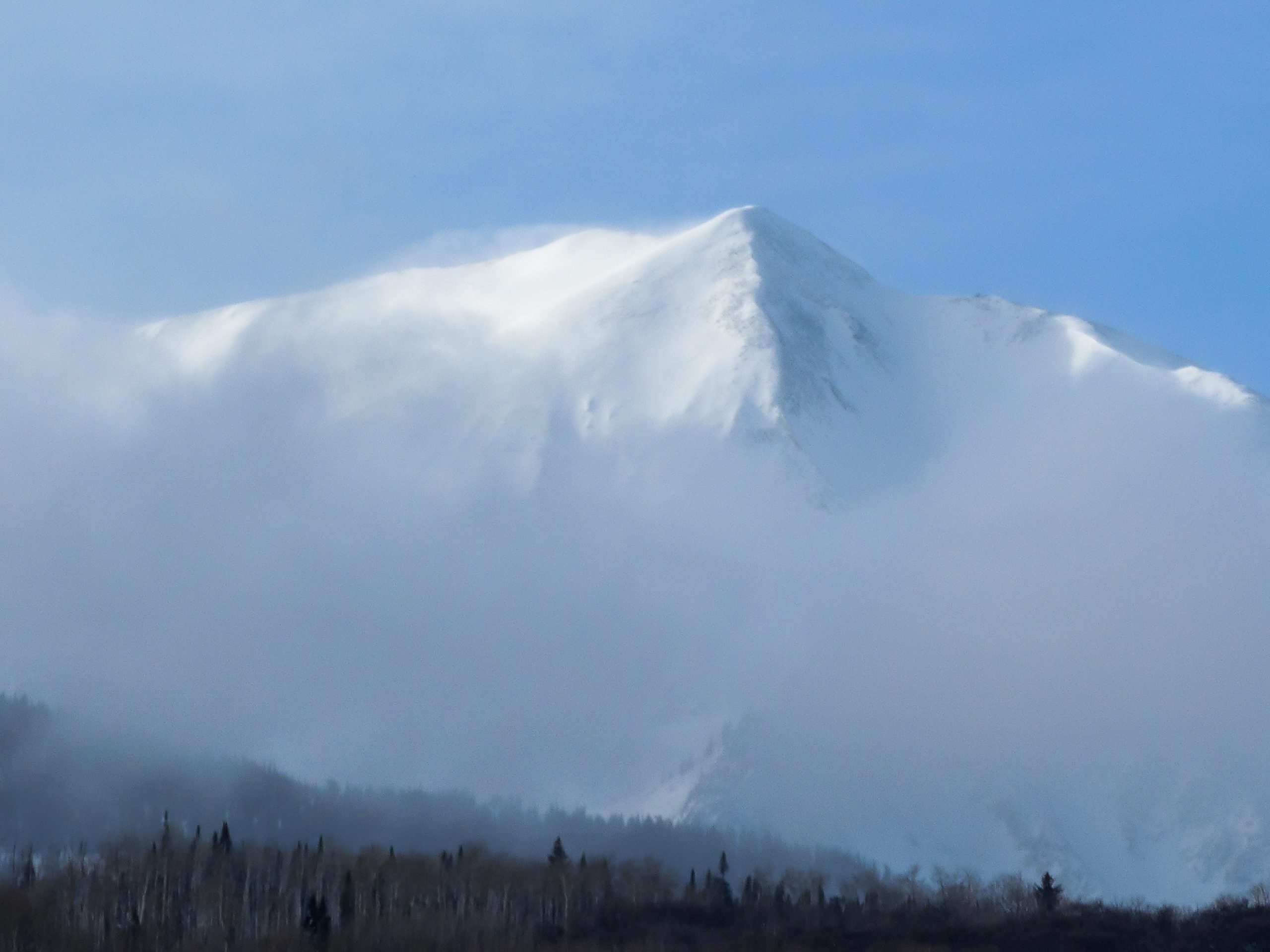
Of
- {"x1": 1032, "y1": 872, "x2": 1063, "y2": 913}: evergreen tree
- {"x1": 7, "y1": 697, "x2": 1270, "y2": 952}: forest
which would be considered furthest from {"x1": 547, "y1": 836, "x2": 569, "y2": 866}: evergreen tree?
{"x1": 1032, "y1": 872, "x2": 1063, "y2": 913}: evergreen tree

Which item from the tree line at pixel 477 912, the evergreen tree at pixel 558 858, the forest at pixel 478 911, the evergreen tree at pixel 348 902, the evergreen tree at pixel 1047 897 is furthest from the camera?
the evergreen tree at pixel 558 858

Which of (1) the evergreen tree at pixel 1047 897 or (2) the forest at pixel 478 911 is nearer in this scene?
(2) the forest at pixel 478 911

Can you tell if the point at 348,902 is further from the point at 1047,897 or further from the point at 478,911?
the point at 1047,897

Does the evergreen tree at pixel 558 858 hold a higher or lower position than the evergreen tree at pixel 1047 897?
higher

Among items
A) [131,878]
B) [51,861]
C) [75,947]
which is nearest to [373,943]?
[75,947]

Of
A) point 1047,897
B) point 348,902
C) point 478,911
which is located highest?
point 348,902

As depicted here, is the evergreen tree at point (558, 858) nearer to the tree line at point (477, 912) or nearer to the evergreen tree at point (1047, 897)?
the tree line at point (477, 912)

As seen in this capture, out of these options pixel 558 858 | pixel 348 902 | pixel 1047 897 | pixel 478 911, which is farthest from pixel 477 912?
pixel 1047 897

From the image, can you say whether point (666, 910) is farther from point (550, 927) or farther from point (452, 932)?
point (452, 932)

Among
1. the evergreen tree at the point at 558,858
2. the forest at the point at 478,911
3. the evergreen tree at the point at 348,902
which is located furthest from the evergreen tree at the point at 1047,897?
the evergreen tree at the point at 348,902

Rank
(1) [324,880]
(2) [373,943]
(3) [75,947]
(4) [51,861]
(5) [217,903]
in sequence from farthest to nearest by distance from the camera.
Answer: (4) [51,861]
(1) [324,880]
(5) [217,903]
(2) [373,943]
(3) [75,947]

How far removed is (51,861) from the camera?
17025 centimetres

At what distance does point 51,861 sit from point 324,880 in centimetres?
3765

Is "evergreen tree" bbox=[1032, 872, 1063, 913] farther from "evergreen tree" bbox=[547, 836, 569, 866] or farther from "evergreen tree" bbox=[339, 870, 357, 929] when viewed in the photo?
"evergreen tree" bbox=[339, 870, 357, 929]
